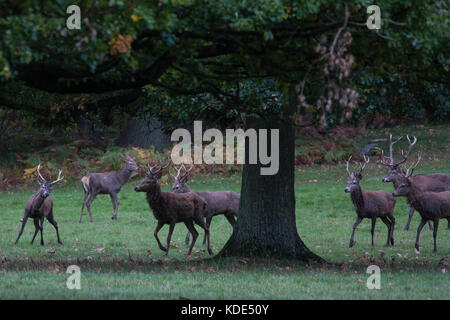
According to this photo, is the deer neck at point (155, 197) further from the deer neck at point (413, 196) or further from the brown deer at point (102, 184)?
the brown deer at point (102, 184)

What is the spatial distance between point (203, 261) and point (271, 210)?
1.30 metres

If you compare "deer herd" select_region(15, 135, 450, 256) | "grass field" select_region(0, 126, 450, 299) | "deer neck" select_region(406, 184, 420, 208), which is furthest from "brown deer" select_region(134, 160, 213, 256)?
"deer neck" select_region(406, 184, 420, 208)

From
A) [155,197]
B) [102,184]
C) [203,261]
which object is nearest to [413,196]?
[203,261]

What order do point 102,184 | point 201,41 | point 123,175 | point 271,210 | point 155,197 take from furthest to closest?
point 123,175 → point 102,184 → point 155,197 → point 271,210 → point 201,41

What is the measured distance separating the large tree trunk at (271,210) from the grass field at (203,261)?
0.32m

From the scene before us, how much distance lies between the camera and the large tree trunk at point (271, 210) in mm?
10633

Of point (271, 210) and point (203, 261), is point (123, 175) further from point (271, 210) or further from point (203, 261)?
point (271, 210)

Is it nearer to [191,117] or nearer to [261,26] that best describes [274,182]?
[191,117]

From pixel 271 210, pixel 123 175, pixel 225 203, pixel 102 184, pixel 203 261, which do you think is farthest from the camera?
pixel 123 175

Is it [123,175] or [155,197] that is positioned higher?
[155,197]

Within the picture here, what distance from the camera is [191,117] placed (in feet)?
40.1

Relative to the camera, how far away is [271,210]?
1066cm

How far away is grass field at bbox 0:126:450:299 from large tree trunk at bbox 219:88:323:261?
0.32 meters

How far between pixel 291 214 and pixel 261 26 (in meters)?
3.97
